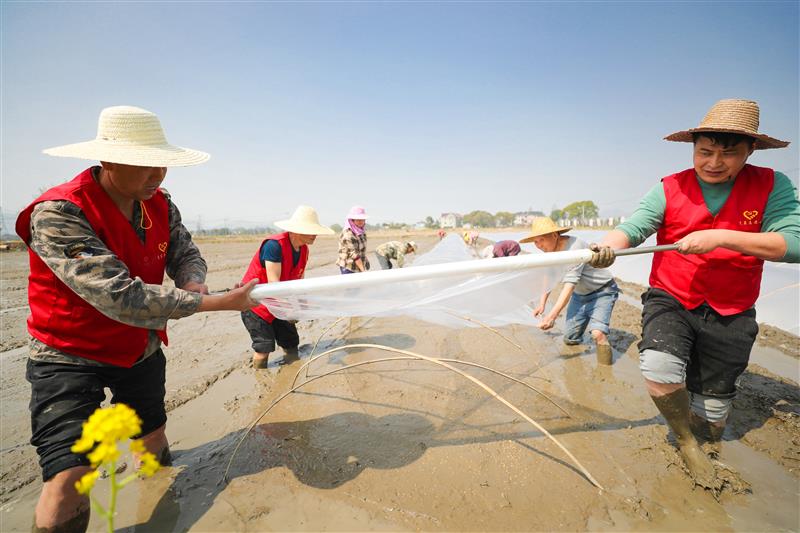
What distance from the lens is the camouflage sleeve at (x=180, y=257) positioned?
7.41 feet

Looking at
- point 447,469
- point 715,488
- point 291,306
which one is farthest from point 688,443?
point 291,306

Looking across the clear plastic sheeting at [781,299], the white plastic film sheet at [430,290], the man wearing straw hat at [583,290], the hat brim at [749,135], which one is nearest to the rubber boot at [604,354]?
the man wearing straw hat at [583,290]

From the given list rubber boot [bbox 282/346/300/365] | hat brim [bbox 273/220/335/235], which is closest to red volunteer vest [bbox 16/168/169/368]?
hat brim [bbox 273/220/335/235]

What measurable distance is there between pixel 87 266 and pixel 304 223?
2.24 meters

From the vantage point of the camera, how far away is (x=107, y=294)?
1490 mm

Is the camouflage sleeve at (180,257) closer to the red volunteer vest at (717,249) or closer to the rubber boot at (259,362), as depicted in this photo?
the rubber boot at (259,362)

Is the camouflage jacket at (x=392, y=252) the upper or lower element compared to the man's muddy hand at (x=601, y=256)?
lower

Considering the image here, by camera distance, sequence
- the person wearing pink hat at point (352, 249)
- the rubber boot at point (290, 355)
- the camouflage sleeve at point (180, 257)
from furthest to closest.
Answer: the person wearing pink hat at point (352, 249), the rubber boot at point (290, 355), the camouflage sleeve at point (180, 257)

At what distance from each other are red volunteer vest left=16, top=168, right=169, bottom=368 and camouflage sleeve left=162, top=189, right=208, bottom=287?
37 cm

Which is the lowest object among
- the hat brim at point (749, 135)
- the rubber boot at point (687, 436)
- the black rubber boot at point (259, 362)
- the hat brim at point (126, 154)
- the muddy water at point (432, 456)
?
the muddy water at point (432, 456)

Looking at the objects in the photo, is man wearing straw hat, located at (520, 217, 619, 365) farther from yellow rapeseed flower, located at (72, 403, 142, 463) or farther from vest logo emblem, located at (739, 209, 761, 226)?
yellow rapeseed flower, located at (72, 403, 142, 463)

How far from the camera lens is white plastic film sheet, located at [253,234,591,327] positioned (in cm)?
206

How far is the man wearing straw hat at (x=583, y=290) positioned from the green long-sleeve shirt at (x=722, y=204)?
1.41 m

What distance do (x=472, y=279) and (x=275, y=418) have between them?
2026mm
